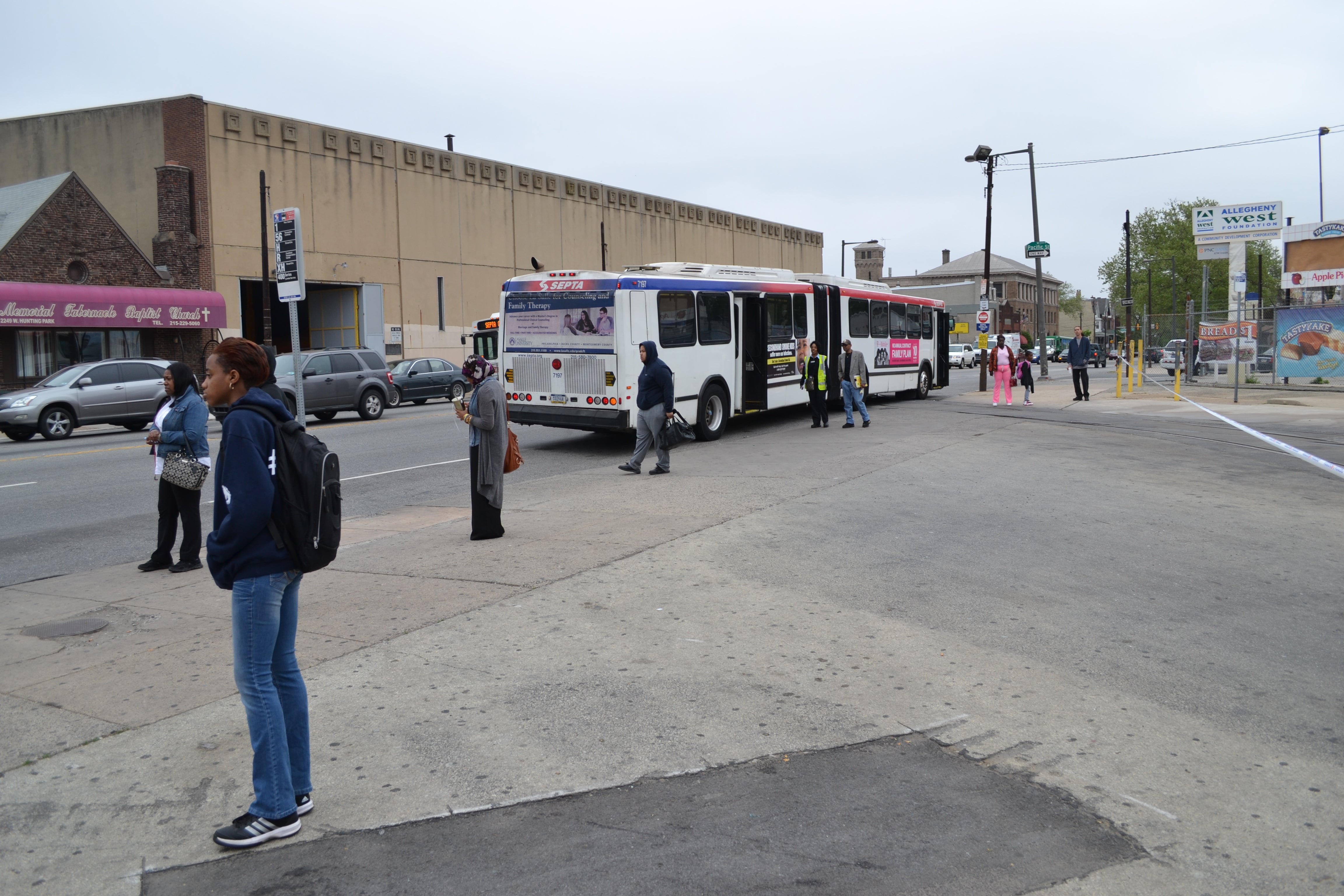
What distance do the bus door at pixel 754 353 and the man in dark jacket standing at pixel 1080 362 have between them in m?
12.1

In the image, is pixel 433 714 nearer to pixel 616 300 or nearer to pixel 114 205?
pixel 616 300

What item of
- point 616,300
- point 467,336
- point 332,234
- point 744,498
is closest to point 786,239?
point 467,336

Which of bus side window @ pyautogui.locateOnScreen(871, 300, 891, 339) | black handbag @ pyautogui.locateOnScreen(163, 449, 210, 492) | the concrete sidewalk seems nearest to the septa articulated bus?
bus side window @ pyautogui.locateOnScreen(871, 300, 891, 339)

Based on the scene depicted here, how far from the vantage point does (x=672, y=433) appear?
14.0 m

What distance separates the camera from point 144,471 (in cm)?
1520

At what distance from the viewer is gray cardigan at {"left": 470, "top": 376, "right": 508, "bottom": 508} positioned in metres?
9.40

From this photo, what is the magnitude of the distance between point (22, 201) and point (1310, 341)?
42068 millimetres

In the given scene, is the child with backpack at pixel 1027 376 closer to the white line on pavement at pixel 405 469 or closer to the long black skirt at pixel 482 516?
the white line on pavement at pixel 405 469

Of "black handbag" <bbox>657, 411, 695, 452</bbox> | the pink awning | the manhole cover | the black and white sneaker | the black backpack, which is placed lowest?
the black and white sneaker

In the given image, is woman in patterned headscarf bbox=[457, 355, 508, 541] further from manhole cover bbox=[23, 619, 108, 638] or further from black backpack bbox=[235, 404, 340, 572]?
black backpack bbox=[235, 404, 340, 572]

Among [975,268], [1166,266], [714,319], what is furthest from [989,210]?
A: [975,268]

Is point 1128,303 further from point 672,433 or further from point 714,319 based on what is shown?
point 672,433

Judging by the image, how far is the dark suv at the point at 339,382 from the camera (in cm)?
2389

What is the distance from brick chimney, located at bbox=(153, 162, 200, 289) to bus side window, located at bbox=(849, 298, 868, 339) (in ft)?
83.1
